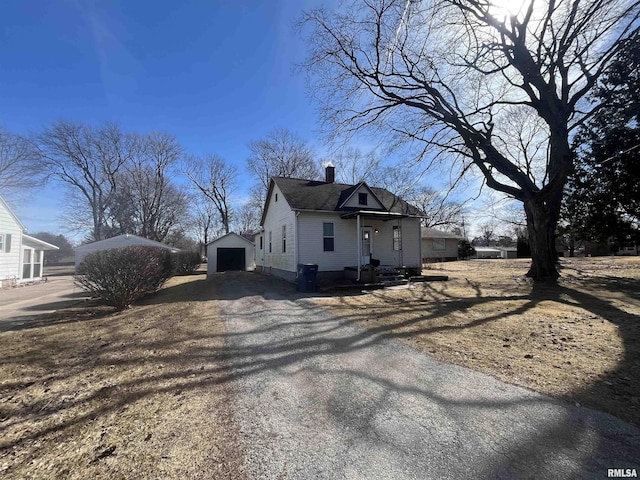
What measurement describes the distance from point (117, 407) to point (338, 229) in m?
12.2

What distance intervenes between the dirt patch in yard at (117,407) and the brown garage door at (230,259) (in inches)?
872

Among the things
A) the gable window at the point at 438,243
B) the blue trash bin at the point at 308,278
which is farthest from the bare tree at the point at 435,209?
the blue trash bin at the point at 308,278

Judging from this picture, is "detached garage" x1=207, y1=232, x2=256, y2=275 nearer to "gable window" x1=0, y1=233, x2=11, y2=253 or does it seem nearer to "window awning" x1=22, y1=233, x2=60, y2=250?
"window awning" x1=22, y1=233, x2=60, y2=250

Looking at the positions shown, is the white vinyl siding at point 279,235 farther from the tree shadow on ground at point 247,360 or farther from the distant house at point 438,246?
the distant house at point 438,246

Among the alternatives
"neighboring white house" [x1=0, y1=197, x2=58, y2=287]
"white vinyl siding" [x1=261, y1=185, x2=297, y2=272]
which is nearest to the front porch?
"white vinyl siding" [x1=261, y1=185, x2=297, y2=272]

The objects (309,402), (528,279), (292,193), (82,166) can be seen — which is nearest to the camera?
(309,402)

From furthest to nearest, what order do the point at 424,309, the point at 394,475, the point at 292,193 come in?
the point at 292,193
the point at 424,309
the point at 394,475

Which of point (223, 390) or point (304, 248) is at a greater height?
point (304, 248)

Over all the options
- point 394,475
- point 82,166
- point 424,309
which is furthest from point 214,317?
point 82,166

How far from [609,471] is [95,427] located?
4.34 m

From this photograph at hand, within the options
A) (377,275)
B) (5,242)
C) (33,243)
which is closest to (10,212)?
(5,242)

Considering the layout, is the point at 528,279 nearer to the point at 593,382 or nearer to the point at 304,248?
the point at 304,248

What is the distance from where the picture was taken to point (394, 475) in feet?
7.03

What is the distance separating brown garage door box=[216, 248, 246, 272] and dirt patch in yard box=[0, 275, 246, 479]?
2216 cm
